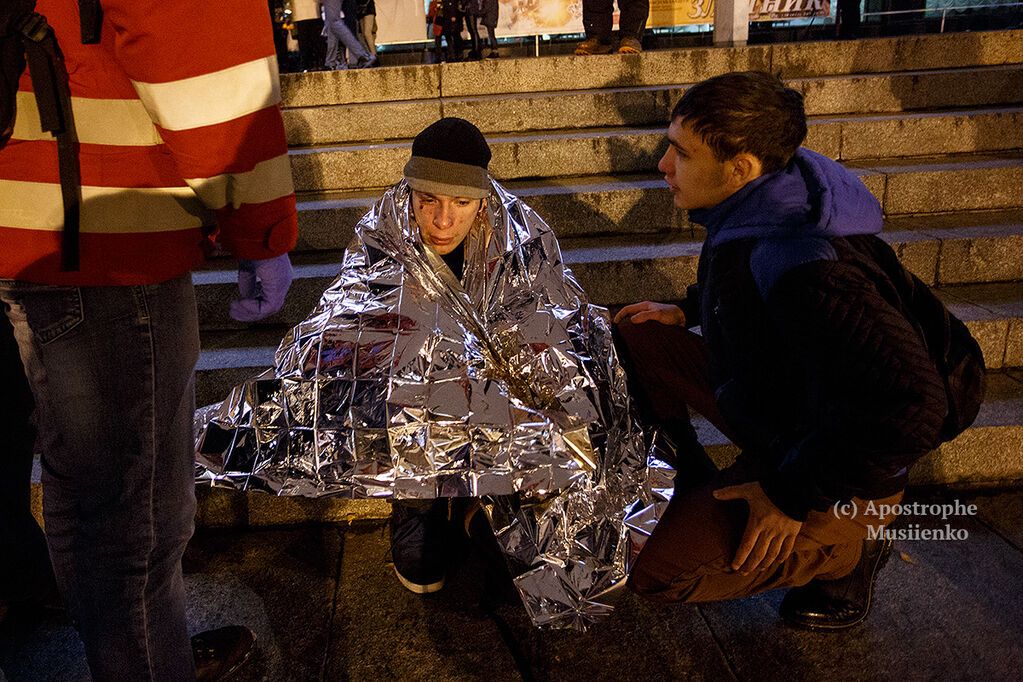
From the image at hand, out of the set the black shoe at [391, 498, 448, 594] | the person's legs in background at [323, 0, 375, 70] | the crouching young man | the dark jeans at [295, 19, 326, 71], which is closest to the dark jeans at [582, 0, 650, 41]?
the person's legs in background at [323, 0, 375, 70]

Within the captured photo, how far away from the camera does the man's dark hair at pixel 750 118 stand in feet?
5.60

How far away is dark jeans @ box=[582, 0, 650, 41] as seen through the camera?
6.26m

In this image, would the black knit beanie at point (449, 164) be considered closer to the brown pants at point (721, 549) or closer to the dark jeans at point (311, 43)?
the brown pants at point (721, 549)

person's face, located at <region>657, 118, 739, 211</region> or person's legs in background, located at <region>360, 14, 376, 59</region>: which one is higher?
person's legs in background, located at <region>360, 14, 376, 59</region>

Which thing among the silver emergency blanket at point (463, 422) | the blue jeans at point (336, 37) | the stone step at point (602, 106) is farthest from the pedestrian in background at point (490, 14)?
the silver emergency blanket at point (463, 422)

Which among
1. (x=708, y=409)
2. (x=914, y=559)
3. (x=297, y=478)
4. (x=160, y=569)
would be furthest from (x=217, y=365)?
(x=914, y=559)

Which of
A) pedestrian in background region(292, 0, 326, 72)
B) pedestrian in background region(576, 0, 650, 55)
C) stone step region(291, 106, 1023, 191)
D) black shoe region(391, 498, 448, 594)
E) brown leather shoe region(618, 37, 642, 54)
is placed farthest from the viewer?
pedestrian in background region(292, 0, 326, 72)

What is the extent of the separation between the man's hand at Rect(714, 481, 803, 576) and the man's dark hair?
29.9 inches


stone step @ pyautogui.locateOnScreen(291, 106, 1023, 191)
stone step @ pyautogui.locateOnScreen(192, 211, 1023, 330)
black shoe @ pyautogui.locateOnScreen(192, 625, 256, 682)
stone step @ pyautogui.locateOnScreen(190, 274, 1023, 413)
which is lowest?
black shoe @ pyautogui.locateOnScreen(192, 625, 256, 682)

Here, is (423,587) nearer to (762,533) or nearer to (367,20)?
(762,533)

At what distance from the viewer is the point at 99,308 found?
1.29m

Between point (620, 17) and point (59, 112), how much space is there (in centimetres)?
593

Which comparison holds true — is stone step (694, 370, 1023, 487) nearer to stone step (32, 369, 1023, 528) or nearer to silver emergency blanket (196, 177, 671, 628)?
stone step (32, 369, 1023, 528)

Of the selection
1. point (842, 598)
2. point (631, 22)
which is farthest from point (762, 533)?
point (631, 22)
